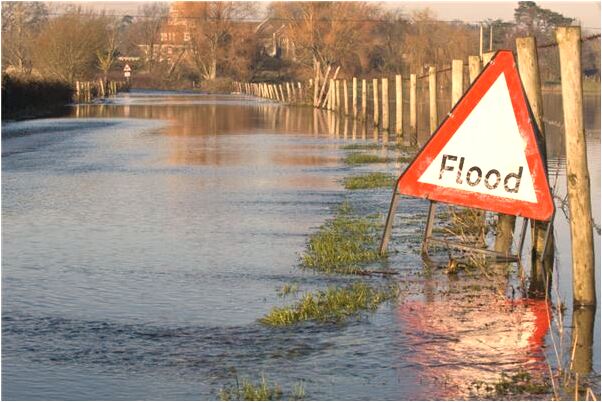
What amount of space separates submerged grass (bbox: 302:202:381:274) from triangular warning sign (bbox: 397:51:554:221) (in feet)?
4.38

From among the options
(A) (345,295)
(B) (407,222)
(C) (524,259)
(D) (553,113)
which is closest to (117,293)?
(A) (345,295)

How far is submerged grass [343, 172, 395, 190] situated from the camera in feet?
73.7

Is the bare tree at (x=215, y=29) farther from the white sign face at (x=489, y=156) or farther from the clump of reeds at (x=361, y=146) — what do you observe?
the white sign face at (x=489, y=156)

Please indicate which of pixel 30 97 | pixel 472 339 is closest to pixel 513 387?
pixel 472 339

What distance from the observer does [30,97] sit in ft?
197

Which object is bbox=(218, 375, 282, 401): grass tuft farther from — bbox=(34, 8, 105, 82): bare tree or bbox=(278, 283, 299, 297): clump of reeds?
bbox=(34, 8, 105, 82): bare tree

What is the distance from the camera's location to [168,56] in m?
169

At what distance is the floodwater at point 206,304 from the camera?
28.2ft

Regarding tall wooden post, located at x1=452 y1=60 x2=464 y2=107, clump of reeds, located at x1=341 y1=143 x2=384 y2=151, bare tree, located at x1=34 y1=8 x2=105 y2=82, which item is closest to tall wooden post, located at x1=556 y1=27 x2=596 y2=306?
tall wooden post, located at x1=452 y1=60 x2=464 y2=107

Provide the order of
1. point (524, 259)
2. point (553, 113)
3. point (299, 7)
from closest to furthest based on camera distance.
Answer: point (524, 259) < point (553, 113) < point (299, 7)

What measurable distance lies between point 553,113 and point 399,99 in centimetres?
1664

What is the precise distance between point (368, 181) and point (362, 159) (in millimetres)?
6107

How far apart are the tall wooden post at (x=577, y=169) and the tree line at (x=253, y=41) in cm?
5049

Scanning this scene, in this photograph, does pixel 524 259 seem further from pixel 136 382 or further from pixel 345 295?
pixel 136 382
